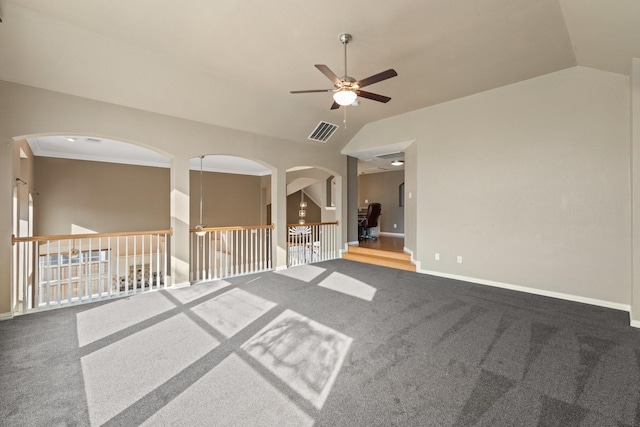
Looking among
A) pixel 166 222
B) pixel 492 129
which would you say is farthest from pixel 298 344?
pixel 166 222

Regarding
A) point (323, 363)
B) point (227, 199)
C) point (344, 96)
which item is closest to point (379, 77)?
point (344, 96)

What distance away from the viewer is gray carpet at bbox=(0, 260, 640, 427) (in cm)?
178

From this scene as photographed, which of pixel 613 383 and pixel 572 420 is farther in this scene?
pixel 613 383

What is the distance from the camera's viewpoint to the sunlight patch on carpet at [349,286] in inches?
167

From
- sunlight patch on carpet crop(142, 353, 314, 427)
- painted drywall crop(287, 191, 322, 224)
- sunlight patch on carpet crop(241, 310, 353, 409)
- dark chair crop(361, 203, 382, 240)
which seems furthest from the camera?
painted drywall crop(287, 191, 322, 224)

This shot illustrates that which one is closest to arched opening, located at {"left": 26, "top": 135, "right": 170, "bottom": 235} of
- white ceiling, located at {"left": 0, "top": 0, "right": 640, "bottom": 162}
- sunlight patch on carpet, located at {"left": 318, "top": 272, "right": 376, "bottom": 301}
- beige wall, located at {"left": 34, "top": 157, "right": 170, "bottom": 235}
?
beige wall, located at {"left": 34, "top": 157, "right": 170, "bottom": 235}

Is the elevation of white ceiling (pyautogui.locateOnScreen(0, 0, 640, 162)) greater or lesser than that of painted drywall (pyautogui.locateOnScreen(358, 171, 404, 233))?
greater

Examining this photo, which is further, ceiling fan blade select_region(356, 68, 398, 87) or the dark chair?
the dark chair

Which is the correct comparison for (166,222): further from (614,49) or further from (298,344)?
(614,49)

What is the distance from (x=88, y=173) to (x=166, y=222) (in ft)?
7.52

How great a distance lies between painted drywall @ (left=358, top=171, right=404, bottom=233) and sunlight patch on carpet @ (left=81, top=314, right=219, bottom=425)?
8.51m

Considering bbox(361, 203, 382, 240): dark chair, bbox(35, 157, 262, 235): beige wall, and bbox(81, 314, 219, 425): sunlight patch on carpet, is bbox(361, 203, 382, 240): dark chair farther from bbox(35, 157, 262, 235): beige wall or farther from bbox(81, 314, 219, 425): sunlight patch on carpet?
bbox(81, 314, 219, 425): sunlight patch on carpet

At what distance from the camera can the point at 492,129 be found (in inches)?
182

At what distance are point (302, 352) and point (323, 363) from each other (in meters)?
0.26
